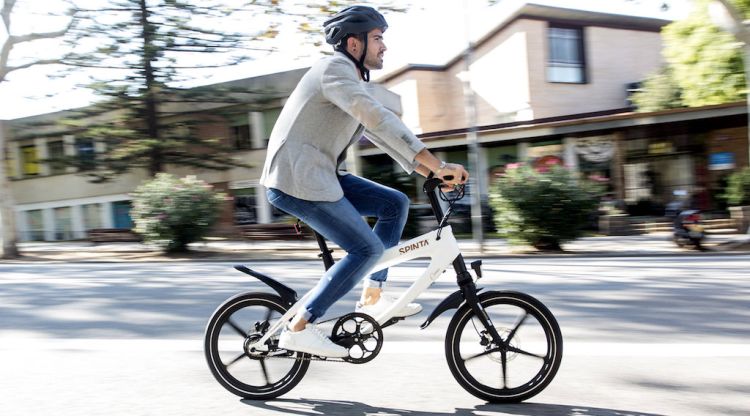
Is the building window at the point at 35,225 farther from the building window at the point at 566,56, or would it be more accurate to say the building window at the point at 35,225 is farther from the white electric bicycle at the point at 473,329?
the white electric bicycle at the point at 473,329

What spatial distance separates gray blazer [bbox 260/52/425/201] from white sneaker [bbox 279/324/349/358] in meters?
0.68

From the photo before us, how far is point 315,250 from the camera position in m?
15.7

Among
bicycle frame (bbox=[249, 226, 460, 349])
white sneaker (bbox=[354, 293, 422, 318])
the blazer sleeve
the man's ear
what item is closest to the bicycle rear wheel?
white sneaker (bbox=[354, 293, 422, 318])

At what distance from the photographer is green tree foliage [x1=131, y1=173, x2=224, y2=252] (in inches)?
604

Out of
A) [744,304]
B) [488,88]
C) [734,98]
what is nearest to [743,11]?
[734,98]

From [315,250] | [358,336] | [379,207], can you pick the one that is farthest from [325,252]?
[315,250]

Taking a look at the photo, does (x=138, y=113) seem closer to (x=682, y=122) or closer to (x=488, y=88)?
(x=488, y=88)

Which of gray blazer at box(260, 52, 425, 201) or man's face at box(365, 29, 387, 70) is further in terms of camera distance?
man's face at box(365, 29, 387, 70)

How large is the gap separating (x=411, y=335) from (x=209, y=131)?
74.6ft

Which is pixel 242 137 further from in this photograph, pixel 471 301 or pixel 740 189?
pixel 471 301

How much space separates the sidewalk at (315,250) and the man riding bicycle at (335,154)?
9481 mm

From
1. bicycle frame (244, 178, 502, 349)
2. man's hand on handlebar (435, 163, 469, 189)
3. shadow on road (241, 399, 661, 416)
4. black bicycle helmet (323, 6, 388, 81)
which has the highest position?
black bicycle helmet (323, 6, 388, 81)

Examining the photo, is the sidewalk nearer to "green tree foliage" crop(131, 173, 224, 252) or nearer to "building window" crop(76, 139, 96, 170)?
"green tree foliage" crop(131, 173, 224, 252)

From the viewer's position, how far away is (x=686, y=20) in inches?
965
